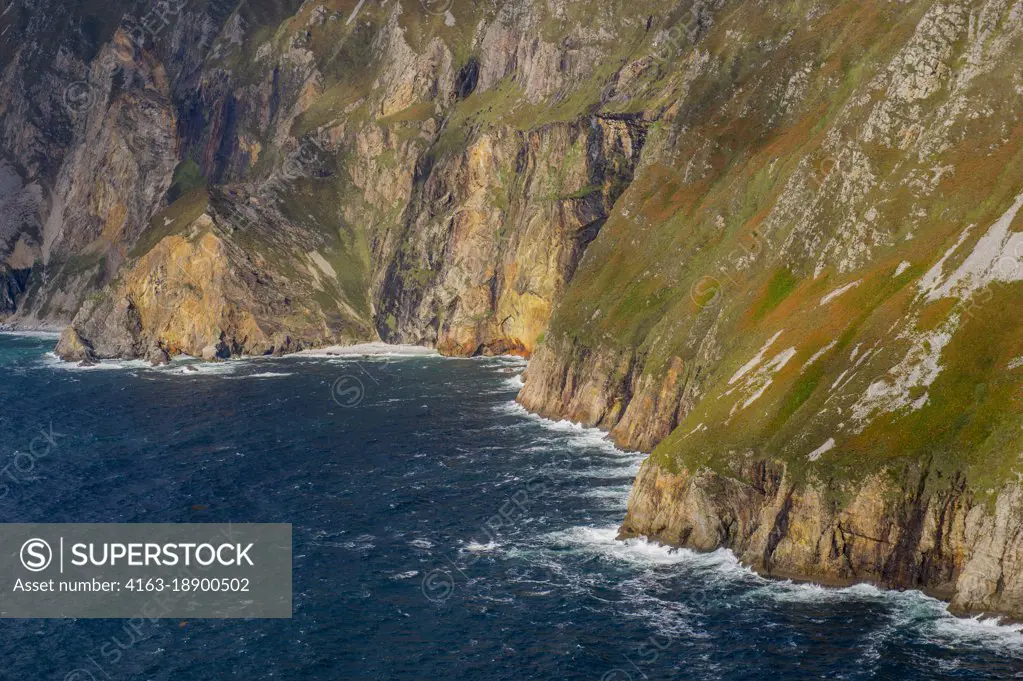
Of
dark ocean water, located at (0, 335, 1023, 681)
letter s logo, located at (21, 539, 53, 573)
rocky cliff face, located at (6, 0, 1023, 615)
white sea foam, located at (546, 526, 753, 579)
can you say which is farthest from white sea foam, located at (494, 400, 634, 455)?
letter s logo, located at (21, 539, 53, 573)

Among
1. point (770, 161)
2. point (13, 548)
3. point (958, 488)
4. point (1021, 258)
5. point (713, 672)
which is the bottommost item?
point (13, 548)

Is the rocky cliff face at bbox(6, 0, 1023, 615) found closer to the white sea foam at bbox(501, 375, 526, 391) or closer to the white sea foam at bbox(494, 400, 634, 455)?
the white sea foam at bbox(494, 400, 634, 455)

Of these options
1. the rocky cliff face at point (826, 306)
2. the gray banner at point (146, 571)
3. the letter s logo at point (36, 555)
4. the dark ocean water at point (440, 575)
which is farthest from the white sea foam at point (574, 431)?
the letter s logo at point (36, 555)

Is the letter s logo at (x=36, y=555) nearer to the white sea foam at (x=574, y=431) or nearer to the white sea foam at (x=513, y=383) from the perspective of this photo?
the white sea foam at (x=574, y=431)

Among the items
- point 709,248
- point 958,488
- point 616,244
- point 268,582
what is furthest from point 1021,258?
point 616,244

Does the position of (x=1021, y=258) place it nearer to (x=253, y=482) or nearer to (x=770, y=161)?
(x=770, y=161)
